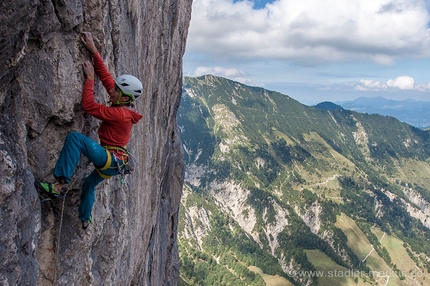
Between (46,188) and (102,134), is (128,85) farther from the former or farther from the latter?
(46,188)

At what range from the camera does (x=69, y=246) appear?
9031 mm

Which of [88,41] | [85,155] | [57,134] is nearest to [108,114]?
[85,155]

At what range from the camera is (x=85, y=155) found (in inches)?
314

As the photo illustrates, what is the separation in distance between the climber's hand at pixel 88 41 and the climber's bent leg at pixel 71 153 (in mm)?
2483

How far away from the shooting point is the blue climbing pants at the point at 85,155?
24.7ft

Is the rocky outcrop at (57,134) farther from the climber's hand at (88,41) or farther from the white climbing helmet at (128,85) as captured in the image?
the white climbing helmet at (128,85)

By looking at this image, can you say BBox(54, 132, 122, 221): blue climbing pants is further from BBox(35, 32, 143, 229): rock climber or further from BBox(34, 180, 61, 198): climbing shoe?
BBox(34, 180, 61, 198): climbing shoe

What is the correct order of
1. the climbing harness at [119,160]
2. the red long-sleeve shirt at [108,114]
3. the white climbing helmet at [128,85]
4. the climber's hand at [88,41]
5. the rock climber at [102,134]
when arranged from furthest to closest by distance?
1. the white climbing helmet at [128,85]
2. the climber's hand at [88,41]
3. the climbing harness at [119,160]
4. the red long-sleeve shirt at [108,114]
5. the rock climber at [102,134]

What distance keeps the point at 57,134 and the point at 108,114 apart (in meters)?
1.55

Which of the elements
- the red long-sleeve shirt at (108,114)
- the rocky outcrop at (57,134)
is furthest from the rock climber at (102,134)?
the rocky outcrop at (57,134)

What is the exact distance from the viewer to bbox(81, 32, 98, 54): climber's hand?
8.37 meters

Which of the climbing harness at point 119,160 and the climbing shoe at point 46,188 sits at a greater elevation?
the climbing harness at point 119,160

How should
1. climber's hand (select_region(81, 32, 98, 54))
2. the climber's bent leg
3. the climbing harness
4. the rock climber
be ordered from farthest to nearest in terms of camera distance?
climber's hand (select_region(81, 32, 98, 54))
the climbing harness
the rock climber
the climber's bent leg

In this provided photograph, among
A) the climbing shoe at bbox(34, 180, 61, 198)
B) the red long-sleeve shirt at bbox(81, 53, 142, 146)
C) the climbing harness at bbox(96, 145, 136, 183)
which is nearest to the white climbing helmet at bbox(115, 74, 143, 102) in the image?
the red long-sleeve shirt at bbox(81, 53, 142, 146)
